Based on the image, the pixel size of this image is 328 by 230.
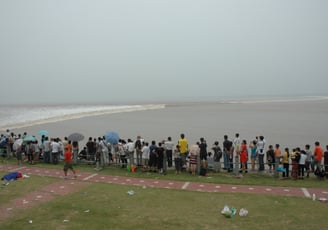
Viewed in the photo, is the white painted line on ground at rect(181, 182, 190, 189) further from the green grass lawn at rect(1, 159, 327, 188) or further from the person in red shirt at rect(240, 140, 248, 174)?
the person in red shirt at rect(240, 140, 248, 174)

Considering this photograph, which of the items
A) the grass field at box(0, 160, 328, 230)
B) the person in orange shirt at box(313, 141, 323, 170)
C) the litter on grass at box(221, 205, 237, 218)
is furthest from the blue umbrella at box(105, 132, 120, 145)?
the person in orange shirt at box(313, 141, 323, 170)

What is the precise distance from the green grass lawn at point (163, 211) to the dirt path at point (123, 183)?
52 centimetres

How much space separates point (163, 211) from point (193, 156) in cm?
498

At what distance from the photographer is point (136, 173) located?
14.1m

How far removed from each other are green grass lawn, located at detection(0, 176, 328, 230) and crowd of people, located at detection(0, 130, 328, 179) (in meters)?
3.07

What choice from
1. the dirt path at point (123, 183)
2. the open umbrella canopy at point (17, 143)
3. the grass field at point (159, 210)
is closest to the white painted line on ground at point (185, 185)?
the dirt path at point (123, 183)

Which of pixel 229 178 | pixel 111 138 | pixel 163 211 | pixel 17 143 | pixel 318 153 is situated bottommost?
A: pixel 229 178

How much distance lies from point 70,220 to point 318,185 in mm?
9116

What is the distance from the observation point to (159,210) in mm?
8977

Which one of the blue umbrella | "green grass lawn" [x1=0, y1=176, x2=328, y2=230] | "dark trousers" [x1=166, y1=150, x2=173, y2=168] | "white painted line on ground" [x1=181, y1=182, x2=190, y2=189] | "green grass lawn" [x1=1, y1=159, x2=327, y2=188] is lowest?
"green grass lawn" [x1=1, y1=159, x2=327, y2=188]

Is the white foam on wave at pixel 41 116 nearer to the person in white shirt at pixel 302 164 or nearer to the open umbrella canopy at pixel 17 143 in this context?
the open umbrella canopy at pixel 17 143

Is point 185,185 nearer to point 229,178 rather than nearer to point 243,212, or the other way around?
point 229,178

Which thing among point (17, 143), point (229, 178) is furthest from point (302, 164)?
point (17, 143)

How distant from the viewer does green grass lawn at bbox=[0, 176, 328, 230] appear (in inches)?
309
